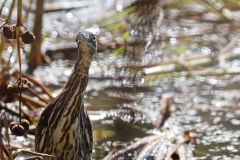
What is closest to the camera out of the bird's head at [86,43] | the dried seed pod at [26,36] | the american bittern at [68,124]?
the dried seed pod at [26,36]

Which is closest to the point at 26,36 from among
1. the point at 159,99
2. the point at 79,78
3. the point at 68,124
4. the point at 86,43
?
the point at 86,43

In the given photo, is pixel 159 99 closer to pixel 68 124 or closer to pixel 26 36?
pixel 68 124

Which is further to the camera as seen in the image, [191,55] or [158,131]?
[191,55]

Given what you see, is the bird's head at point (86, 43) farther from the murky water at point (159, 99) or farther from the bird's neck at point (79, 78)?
the murky water at point (159, 99)

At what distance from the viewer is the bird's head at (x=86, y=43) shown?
3314 mm

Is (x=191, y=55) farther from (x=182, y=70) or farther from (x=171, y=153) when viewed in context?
(x=171, y=153)

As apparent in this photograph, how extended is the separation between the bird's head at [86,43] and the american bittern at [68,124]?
11 centimetres

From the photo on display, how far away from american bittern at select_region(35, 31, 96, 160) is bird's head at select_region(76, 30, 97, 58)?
0.37 ft

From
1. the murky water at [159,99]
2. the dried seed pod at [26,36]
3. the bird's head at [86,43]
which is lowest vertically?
the murky water at [159,99]

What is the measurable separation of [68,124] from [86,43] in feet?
1.80

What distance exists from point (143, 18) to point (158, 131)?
2487 mm

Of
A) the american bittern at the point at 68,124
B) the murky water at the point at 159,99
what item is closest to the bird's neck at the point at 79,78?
the american bittern at the point at 68,124

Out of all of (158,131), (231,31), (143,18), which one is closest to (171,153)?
(158,131)

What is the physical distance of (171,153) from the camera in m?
4.42
